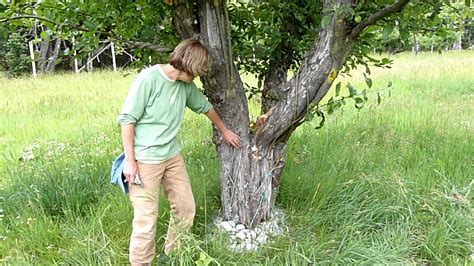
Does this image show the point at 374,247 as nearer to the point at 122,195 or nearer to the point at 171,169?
the point at 171,169

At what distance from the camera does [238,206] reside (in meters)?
3.48

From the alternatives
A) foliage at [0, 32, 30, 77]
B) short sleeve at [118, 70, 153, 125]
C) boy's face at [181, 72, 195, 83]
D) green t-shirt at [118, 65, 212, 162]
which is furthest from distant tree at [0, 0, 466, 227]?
foliage at [0, 32, 30, 77]

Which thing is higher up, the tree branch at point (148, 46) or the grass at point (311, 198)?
the tree branch at point (148, 46)

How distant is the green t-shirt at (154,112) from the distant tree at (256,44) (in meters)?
0.38

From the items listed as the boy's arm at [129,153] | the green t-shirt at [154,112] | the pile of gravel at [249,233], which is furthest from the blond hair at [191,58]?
the pile of gravel at [249,233]

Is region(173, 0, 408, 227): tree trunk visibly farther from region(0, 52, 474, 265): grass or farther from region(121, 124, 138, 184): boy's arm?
region(121, 124, 138, 184): boy's arm

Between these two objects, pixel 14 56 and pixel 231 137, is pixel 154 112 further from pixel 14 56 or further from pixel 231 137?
pixel 14 56

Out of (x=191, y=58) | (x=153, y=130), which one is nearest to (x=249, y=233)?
(x=153, y=130)

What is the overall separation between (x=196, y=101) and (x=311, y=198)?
4.25ft

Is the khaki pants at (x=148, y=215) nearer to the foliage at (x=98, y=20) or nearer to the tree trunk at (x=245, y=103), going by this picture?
the tree trunk at (x=245, y=103)

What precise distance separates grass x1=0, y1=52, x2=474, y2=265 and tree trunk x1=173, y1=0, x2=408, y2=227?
31 cm

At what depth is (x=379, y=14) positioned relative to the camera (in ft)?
8.88

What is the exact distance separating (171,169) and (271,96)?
48.3 inches

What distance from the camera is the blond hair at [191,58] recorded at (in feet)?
9.27
